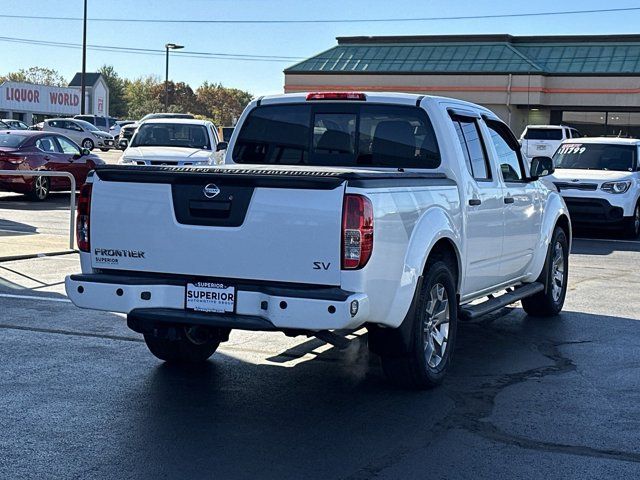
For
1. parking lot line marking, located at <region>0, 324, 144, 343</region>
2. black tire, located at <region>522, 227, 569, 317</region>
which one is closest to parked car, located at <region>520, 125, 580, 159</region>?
black tire, located at <region>522, 227, 569, 317</region>

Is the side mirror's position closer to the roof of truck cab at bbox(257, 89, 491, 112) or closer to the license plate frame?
the roof of truck cab at bbox(257, 89, 491, 112)

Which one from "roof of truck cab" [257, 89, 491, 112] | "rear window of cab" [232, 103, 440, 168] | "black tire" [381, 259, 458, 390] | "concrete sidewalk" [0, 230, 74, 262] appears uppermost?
"roof of truck cab" [257, 89, 491, 112]

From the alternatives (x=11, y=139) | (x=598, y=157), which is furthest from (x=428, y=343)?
(x=11, y=139)

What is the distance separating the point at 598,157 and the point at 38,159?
12218 millimetres

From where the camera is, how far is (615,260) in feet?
52.3

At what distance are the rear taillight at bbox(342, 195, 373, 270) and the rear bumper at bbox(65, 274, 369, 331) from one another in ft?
0.66

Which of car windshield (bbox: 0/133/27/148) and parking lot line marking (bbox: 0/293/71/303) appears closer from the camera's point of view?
parking lot line marking (bbox: 0/293/71/303)

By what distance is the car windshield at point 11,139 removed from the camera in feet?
75.5

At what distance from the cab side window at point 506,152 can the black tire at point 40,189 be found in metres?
15.4

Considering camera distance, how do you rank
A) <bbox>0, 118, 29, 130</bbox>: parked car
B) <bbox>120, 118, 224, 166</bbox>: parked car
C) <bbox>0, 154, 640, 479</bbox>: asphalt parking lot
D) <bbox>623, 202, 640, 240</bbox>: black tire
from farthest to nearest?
<bbox>0, 118, 29, 130</bbox>: parked car
<bbox>120, 118, 224, 166</bbox>: parked car
<bbox>623, 202, 640, 240</bbox>: black tire
<bbox>0, 154, 640, 479</bbox>: asphalt parking lot

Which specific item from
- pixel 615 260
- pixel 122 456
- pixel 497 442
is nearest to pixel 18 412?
pixel 122 456

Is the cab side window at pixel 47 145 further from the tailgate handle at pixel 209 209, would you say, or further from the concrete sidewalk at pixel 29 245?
the tailgate handle at pixel 209 209

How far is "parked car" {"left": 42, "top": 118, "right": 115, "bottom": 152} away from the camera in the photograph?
167 feet

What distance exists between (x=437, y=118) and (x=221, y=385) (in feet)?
8.53
